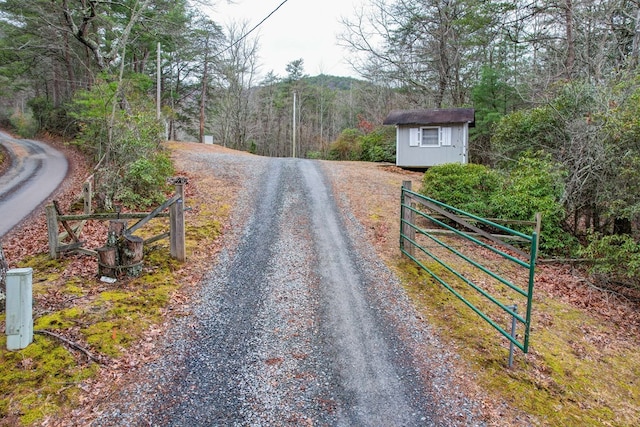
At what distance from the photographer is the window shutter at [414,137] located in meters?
17.6

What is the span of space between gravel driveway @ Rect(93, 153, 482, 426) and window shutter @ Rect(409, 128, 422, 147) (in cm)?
1160

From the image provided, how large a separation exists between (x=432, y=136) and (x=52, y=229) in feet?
50.8

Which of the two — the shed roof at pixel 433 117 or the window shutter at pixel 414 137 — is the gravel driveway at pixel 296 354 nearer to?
the window shutter at pixel 414 137

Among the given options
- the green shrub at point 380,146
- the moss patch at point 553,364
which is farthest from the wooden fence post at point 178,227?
the green shrub at point 380,146

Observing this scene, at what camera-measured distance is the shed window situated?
57.2 ft

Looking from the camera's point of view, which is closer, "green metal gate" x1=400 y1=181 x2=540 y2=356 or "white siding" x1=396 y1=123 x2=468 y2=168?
"green metal gate" x1=400 y1=181 x2=540 y2=356

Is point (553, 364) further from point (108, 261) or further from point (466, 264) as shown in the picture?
point (108, 261)

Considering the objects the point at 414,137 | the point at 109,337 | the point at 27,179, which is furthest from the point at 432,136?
the point at 27,179

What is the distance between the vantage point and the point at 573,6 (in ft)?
38.1

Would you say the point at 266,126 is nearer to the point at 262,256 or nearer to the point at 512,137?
the point at 512,137

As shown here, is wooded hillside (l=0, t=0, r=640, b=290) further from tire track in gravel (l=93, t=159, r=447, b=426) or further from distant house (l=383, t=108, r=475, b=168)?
tire track in gravel (l=93, t=159, r=447, b=426)

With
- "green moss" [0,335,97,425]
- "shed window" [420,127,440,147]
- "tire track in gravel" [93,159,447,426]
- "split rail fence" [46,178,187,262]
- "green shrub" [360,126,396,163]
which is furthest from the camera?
"green shrub" [360,126,396,163]

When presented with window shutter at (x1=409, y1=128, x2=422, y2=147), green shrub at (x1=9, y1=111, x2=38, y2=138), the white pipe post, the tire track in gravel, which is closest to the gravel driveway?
the tire track in gravel

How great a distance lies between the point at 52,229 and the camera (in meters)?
6.42
